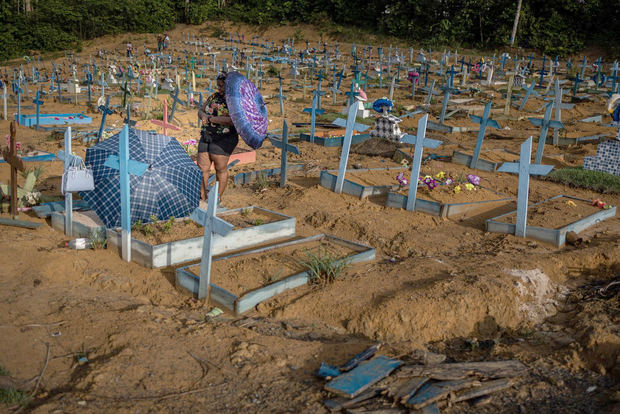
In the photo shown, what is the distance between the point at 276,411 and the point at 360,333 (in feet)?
5.30

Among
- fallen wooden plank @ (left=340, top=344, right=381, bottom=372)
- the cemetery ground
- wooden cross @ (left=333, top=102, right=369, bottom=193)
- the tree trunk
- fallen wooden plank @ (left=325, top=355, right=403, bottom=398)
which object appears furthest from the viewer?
Answer: the tree trunk

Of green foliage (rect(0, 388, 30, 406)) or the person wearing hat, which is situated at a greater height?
the person wearing hat

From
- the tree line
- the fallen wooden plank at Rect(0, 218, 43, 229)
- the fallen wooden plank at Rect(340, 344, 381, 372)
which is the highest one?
the tree line

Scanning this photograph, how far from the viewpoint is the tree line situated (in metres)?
34.5

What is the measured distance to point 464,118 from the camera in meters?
18.0

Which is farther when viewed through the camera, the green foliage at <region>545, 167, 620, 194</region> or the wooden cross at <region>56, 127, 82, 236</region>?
the green foliage at <region>545, 167, 620, 194</region>

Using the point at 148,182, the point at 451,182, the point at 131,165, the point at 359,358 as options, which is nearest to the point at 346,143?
the point at 451,182

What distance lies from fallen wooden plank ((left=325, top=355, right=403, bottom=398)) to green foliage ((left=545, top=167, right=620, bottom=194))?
25.0 feet

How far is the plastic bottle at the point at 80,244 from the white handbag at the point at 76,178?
0.61m

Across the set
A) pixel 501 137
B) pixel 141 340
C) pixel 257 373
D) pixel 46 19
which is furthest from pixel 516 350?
pixel 46 19

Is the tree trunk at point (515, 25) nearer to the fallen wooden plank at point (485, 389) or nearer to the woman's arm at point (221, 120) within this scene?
the woman's arm at point (221, 120)

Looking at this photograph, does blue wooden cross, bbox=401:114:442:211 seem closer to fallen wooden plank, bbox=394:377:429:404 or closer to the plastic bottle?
the plastic bottle

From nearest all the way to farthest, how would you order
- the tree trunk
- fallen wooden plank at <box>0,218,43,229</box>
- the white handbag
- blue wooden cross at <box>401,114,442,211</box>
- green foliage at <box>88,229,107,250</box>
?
the white handbag → green foliage at <box>88,229,107,250</box> → fallen wooden plank at <box>0,218,43,229</box> → blue wooden cross at <box>401,114,442,211</box> → the tree trunk

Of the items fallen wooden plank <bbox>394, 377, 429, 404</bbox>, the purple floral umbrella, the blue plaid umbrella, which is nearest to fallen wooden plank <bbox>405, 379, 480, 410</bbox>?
fallen wooden plank <bbox>394, 377, 429, 404</bbox>
